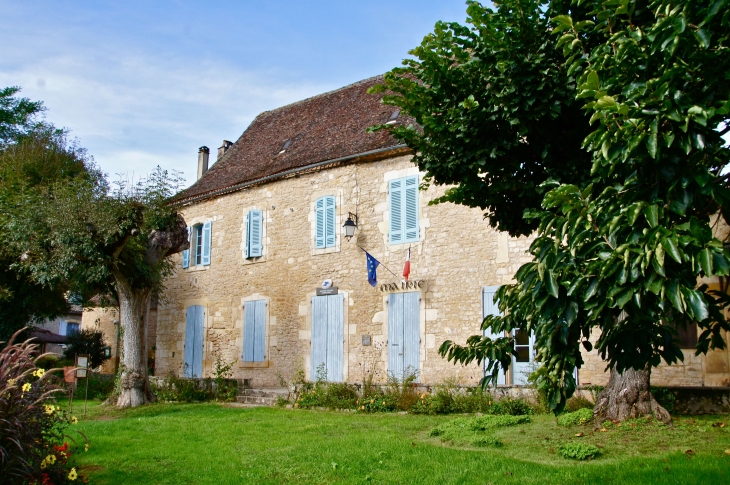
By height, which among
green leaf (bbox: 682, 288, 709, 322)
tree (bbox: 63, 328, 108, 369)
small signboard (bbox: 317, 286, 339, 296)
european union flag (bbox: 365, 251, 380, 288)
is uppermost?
european union flag (bbox: 365, 251, 380, 288)

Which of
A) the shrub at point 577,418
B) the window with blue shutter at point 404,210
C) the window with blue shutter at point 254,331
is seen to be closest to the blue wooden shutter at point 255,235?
the window with blue shutter at point 254,331

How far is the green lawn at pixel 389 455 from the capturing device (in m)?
5.51

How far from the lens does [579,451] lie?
611cm

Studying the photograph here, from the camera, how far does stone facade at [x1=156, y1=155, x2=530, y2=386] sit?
11891mm

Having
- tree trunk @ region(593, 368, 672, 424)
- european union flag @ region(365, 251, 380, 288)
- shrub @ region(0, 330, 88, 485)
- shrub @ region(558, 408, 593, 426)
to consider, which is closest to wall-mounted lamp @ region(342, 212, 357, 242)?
european union flag @ region(365, 251, 380, 288)

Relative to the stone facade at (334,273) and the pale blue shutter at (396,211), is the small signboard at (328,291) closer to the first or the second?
the stone facade at (334,273)

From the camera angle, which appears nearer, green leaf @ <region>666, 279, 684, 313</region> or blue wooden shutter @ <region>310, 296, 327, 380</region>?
green leaf @ <region>666, 279, 684, 313</region>

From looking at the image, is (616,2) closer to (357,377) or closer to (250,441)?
(250,441)

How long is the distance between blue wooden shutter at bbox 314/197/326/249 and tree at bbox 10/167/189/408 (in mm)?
2894

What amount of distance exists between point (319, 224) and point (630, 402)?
8297 millimetres

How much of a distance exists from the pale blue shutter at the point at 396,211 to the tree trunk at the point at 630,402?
19.6 feet

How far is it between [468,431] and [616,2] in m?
5.55

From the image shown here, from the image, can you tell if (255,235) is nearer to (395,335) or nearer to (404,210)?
(404,210)

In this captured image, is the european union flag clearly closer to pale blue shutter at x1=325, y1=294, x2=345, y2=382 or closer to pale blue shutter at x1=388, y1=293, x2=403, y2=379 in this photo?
pale blue shutter at x1=388, y1=293, x2=403, y2=379
